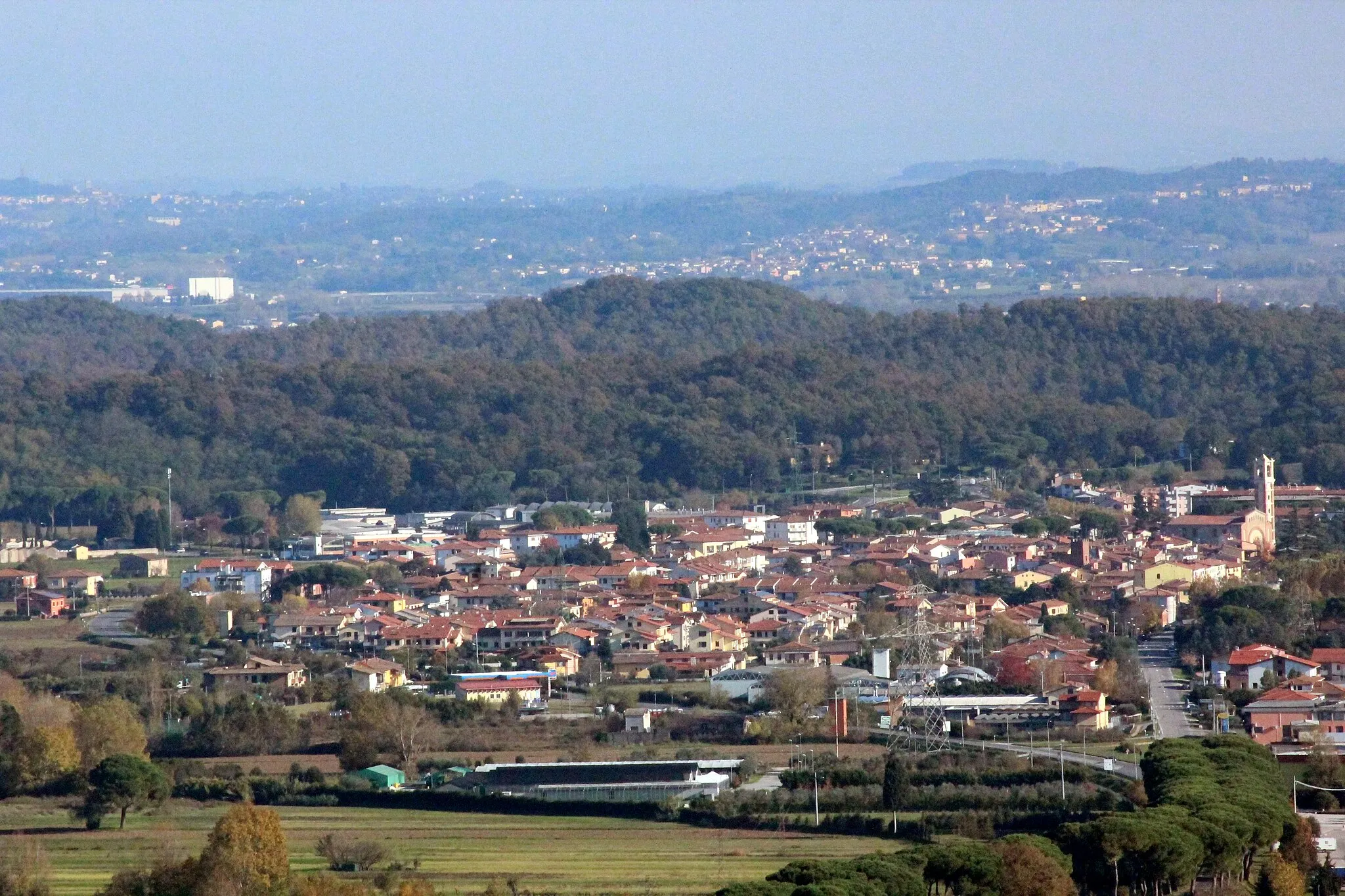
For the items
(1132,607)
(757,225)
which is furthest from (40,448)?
(757,225)

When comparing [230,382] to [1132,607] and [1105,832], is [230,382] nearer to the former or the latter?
[1132,607]

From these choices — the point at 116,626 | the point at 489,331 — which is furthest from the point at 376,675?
the point at 489,331

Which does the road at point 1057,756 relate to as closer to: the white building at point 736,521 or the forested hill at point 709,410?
the white building at point 736,521

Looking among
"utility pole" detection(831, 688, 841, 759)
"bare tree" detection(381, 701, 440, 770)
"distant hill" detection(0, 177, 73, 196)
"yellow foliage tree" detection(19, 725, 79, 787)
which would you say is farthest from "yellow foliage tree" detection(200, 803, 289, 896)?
"distant hill" detection(0, 177, 73, 196)

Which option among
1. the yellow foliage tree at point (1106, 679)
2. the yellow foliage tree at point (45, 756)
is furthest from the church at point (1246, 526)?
the yellow foliage tree at point (45, 756)

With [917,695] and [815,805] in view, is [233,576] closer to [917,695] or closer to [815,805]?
[917,695]
